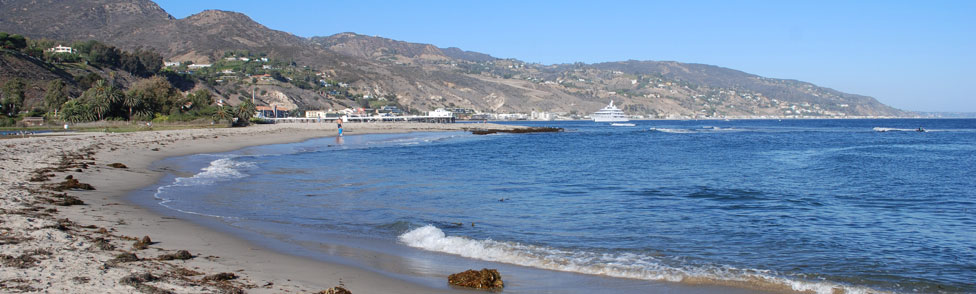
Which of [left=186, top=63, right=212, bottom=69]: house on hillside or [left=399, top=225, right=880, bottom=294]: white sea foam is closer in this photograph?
[left=399, top=225, right=880, bottom=294]: white sea foam

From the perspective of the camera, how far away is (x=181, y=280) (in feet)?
21.7

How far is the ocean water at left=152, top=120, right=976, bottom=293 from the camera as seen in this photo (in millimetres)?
9031

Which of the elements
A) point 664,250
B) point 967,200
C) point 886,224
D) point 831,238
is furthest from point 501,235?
point 967,200

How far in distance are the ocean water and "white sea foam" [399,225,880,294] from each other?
0.09 ft

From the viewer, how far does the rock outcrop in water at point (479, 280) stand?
752 cm

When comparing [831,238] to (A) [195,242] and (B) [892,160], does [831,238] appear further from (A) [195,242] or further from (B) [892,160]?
(B) [892,160]

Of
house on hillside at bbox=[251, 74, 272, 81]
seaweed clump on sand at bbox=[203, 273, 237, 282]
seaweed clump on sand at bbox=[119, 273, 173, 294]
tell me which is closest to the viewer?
seaweed clump on sand at bbox=[119, 273, 173, 294]

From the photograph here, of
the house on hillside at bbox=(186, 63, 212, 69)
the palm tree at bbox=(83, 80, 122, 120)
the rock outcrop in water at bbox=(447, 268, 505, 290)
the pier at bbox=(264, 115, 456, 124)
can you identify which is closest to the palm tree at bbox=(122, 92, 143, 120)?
the palm tree at bbox=(83, 80, 122, 120)

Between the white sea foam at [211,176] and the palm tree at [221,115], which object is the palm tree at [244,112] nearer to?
the palm tree at [221,115]

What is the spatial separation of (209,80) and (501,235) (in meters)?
118

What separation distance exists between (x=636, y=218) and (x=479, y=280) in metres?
6.79

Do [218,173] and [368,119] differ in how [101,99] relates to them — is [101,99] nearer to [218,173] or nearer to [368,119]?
[218,173]

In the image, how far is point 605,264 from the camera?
9.08 meters

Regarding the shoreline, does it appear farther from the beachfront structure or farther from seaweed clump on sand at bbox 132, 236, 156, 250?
the beachfront structure
